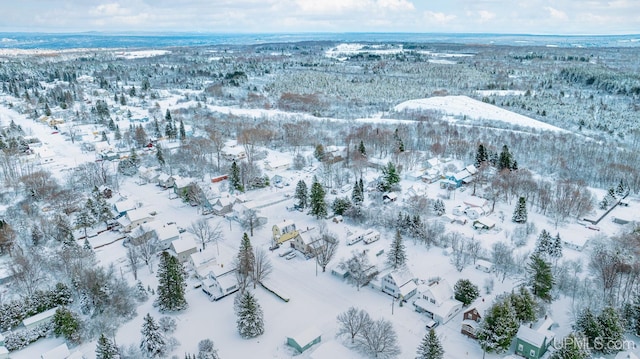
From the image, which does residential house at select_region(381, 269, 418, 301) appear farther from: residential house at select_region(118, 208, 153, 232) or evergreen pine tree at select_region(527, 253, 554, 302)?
residential house at select_region(118, 208, 153, 232)

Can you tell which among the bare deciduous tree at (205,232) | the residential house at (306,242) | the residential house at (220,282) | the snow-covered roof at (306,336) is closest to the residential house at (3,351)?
the residential house at (220,282)

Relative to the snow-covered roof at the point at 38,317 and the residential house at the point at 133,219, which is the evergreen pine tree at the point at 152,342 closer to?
the snow-covered roof at the point at 38,317

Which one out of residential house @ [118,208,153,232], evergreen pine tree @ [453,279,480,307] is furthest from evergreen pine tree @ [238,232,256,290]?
evergreen pine tree @ [453,279,480,307]

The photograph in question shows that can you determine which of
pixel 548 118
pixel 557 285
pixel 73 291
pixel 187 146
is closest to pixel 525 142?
pixel 548 118

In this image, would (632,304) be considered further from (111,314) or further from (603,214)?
(111,314)

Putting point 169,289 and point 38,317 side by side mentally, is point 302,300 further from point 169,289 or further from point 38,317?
point 38,317
